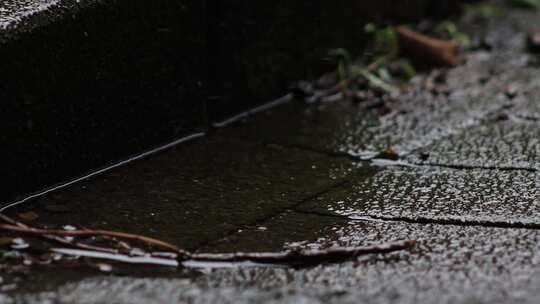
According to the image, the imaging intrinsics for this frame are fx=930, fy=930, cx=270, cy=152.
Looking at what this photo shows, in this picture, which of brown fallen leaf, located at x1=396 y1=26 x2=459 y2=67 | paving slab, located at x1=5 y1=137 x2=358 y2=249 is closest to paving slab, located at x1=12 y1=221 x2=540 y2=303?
paving slab, located at x1=5 y1=137 x2=358 y2=249

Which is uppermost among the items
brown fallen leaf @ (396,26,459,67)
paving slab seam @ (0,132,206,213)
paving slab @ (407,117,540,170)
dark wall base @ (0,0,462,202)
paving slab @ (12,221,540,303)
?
dark wall base @ (0,0,462,202)

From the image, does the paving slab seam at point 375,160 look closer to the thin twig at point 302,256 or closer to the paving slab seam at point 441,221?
the paving slab seam at point 441,221

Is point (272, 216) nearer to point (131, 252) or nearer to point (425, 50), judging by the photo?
point (131, 252)

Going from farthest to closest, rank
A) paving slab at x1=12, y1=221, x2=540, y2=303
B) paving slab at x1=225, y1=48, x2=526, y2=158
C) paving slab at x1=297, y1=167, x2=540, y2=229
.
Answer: paving slab at x1=225, y1=48, x2=526, y2=158 → paving slab at x1=297, y1=167, x2=540, y2=229 → paving slab at x1=12, y1=221, x2=540, y2=303

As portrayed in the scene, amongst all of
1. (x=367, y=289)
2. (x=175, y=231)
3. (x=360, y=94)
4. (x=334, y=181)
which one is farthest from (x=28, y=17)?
(x=360, y=94)

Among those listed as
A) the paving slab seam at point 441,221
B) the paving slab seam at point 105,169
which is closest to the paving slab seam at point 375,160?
the paving slab seam at point 105,169

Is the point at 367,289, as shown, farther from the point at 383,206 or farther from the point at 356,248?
the point at 383,206

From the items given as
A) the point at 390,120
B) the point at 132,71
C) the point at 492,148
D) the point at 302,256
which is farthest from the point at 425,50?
the point at 302,256

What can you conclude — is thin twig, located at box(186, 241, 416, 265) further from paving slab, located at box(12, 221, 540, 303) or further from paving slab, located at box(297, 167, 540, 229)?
paving slab, located at box(297, 167, 540, 229)
